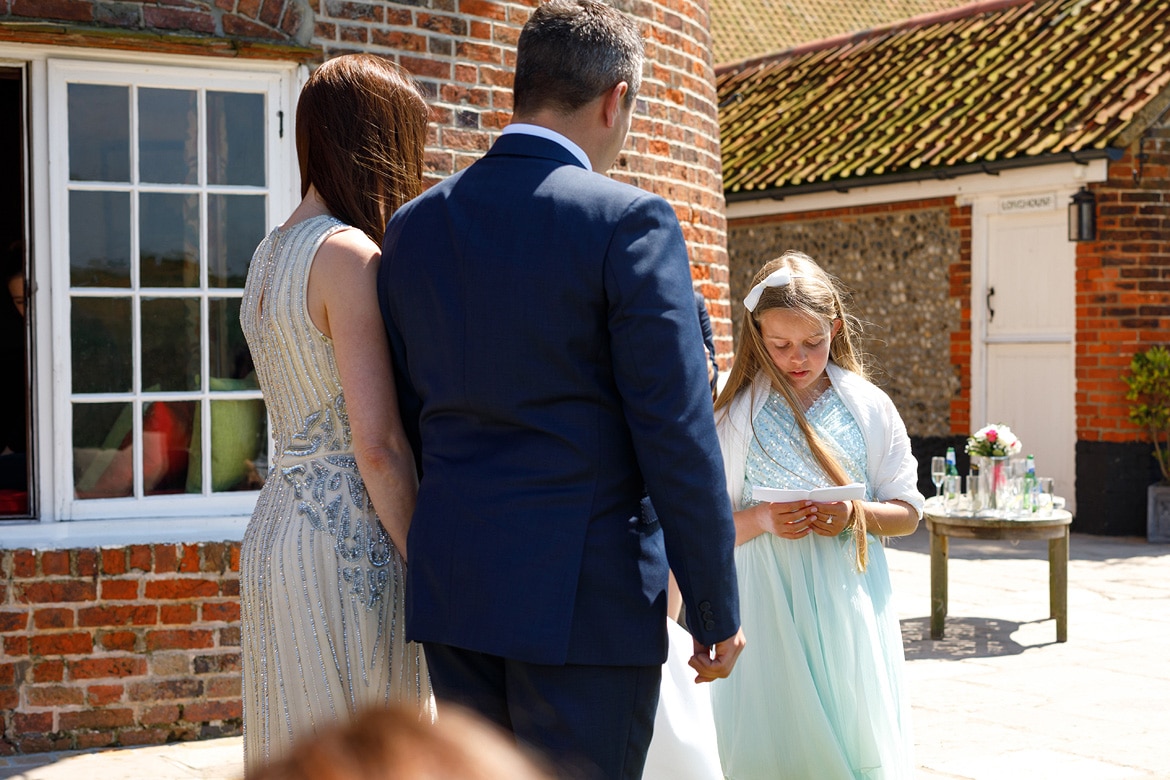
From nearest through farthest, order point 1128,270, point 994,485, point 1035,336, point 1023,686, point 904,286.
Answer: point 1023,686
point 994,485
point 1128,270
point 1035,336
point 904,286

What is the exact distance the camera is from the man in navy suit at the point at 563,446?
227cm

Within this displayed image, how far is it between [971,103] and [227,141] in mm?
9237

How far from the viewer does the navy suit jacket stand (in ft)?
7.42

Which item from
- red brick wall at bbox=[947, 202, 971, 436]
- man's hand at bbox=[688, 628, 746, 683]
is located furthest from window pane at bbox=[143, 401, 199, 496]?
red brick wall at bbox=[947, 202, 971, 436]

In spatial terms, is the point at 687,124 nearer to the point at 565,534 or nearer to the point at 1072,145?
the point at 565,534

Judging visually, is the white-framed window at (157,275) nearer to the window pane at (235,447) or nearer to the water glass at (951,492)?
the window pane at (235,447)

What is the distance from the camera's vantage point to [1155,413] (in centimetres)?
1075

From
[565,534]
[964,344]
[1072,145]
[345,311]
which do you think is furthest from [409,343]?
[964,344]

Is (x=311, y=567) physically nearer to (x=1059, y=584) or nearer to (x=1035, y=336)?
(x=1059, y=584)

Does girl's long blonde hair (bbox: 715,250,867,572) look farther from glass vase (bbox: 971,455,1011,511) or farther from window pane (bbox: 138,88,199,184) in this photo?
glass vase (bbox: 971,455,1011,511)

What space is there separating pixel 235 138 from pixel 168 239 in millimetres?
458

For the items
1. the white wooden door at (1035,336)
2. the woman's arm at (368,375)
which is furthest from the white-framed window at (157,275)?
the white wooden door at (1035,336)

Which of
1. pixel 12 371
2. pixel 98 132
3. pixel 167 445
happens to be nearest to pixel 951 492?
pixel 167 445

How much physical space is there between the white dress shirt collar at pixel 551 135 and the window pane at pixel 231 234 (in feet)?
9.75
